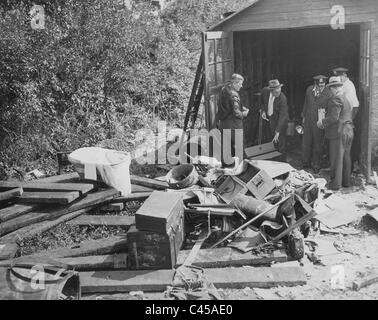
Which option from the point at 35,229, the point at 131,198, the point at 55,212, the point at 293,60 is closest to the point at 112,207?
the point at 131,198

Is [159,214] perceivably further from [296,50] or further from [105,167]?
[296,50]

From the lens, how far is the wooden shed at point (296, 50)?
32.1ft

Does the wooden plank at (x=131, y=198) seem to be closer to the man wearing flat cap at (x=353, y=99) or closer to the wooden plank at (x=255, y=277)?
the wooden plank at (x=255, y=277)

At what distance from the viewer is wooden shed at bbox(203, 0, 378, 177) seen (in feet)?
32.1

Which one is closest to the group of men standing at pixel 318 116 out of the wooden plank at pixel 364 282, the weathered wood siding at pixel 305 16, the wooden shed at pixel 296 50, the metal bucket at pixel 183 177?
the wooden shed at pixel 296 50

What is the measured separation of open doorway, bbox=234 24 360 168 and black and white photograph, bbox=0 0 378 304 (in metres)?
0.06

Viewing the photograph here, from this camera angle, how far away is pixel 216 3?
18906mm

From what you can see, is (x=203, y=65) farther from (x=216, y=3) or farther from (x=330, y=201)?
(x=216, y=3)

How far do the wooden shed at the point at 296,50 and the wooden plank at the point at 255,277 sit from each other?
4403 mm

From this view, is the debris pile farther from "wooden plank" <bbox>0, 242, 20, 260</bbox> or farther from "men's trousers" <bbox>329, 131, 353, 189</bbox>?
"men's trousers" <bbox>329, 131, 353, 189</bbox>

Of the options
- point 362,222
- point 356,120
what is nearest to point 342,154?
point 356,120

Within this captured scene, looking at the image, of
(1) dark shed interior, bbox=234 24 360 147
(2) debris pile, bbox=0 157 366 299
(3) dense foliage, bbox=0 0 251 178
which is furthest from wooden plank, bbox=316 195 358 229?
(3) dense foliage, bbox=0 0 251 178

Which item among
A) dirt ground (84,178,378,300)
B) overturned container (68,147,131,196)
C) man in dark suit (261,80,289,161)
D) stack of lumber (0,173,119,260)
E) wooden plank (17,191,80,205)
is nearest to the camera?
dirt ground (84,178,378,300)

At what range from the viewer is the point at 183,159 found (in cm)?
1089
